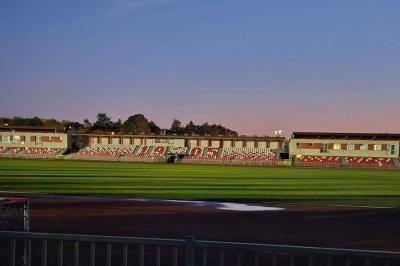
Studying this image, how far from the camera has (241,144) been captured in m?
96.3

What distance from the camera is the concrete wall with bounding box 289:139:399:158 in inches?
3391

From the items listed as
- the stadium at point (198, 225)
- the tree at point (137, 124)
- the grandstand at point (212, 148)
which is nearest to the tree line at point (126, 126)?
the tree at point (137, 124)

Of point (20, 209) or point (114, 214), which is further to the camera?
point (114, 214)

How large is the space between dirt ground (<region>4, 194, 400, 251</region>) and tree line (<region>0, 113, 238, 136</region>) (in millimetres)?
118427

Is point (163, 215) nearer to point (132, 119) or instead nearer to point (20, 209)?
point (20, 209)

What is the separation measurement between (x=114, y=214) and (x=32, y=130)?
279 ft

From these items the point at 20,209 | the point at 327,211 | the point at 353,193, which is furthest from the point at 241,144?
the point at 20,209

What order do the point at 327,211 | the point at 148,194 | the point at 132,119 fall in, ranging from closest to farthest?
1. the point at 327,211
2. the point at 148,194
3. the point at 132,119

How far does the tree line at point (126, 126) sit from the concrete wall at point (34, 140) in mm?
42693

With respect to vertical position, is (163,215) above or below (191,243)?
below

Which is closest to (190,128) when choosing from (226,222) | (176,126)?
(176,126)

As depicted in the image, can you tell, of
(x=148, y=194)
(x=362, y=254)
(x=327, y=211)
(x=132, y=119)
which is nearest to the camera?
(x=362, y=254)

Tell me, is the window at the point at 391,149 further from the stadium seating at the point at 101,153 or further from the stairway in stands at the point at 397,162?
the stadium seating at the point at 101,153

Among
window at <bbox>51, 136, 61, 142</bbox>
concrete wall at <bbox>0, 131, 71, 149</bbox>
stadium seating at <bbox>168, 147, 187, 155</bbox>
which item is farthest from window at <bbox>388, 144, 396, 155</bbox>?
window at <bbox>51, 136, 61, 142</bbox>
